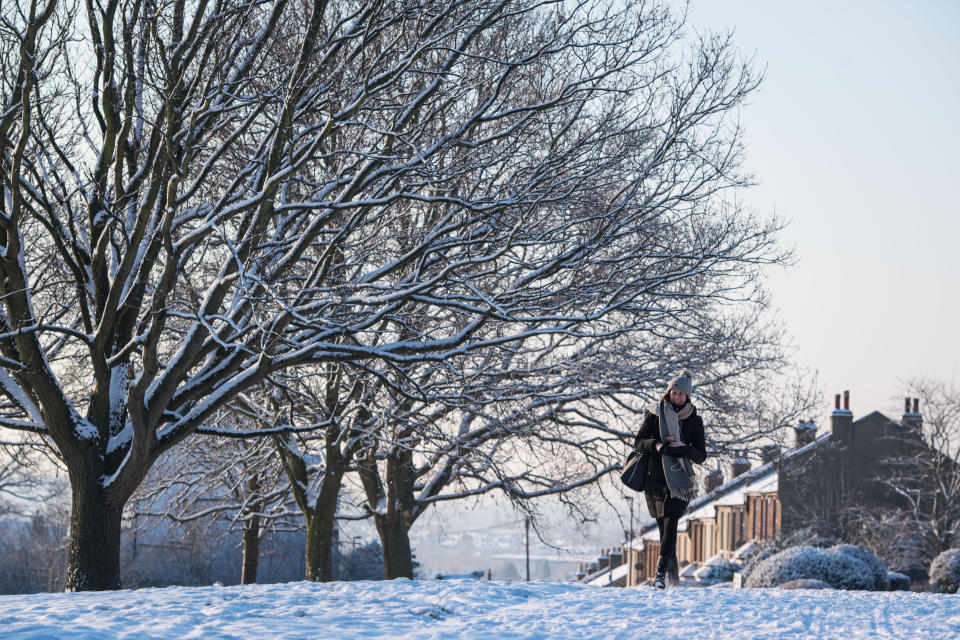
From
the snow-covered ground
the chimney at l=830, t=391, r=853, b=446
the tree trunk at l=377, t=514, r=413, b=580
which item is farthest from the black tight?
the chimney at l=830, t=391, r=853, b=446

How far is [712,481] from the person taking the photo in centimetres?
2073

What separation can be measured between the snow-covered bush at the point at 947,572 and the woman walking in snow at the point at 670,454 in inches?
697

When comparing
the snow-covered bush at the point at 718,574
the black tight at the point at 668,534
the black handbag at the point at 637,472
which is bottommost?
the snow-covered bush at the point at 718,574

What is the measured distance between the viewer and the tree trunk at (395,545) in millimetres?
20375

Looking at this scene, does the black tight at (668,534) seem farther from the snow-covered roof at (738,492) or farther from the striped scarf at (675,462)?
the snow-covered roof at (738,492)

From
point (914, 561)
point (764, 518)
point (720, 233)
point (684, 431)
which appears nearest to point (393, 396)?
point (720, 233)

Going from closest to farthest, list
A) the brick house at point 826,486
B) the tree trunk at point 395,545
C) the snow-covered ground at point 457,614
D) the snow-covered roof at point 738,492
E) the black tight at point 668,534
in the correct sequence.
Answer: the snow-covered ground at point 457,614 → the black tight at point 668,534 → the tree trunk at point 395,545 → the brick house at point 826,486 → the snow-covered roof at point 738,492

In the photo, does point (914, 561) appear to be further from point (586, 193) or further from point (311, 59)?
point (311, 59)

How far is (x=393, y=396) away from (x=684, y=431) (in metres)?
6.94

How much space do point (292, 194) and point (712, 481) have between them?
425 inches

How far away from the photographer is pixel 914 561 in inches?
1533

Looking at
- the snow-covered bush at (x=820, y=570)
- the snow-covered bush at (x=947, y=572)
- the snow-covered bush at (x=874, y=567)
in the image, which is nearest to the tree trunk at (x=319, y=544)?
the snow-covered bush at (x=820, y=570)

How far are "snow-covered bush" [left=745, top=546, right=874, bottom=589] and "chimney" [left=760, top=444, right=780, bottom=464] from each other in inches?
98.3

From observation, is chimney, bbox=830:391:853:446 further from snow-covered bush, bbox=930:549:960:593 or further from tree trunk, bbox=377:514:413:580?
tree trunk, bbox=377:514:413:580
